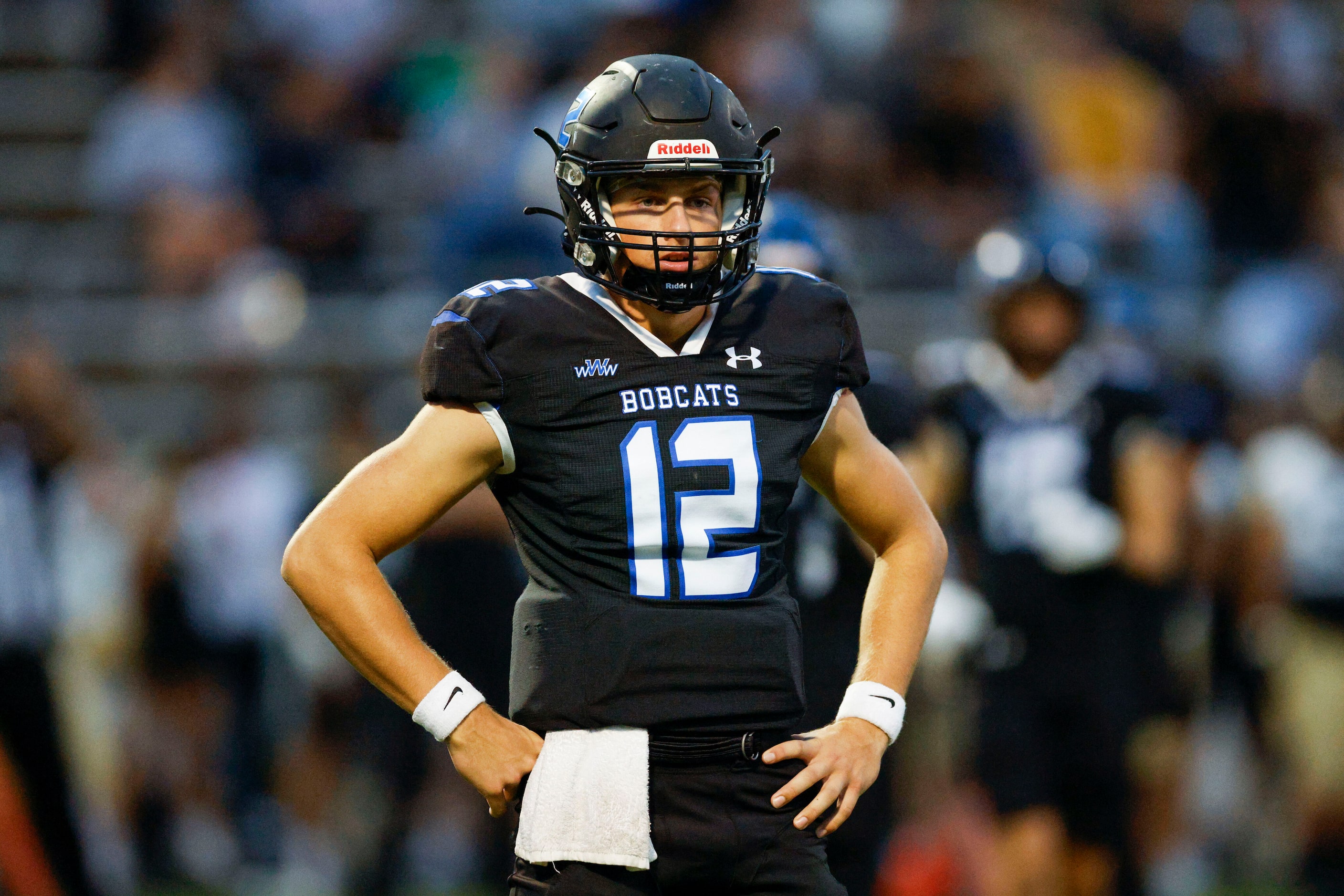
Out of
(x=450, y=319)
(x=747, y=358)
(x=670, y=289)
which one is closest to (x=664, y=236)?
(x=670, y=289)

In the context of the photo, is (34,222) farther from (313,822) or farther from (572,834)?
(572,834)

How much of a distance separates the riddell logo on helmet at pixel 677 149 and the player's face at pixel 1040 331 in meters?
3.16

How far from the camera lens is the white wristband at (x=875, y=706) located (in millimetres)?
3121

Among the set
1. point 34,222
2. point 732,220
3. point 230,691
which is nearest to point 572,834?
point 732,220

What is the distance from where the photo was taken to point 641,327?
312 cm

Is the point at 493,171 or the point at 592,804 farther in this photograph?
the point at 493,171

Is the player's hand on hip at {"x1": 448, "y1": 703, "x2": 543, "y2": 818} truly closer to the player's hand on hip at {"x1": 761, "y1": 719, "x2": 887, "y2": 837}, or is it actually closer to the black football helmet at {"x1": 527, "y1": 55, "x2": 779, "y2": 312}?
the player's hand on hip at {"x1": 761, "y1": 719, "x2": 887, "y2": 837}

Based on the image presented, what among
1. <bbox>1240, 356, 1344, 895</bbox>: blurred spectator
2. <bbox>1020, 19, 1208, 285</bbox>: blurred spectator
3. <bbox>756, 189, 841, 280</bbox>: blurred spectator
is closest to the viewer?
<bbox>756, 189, 841, 280</bbox>: blurred spectator

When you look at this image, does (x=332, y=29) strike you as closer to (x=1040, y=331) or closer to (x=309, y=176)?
(x=309, y=176)

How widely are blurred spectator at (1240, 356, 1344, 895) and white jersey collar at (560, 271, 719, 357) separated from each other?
17.9ft

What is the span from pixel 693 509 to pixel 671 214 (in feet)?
1.71

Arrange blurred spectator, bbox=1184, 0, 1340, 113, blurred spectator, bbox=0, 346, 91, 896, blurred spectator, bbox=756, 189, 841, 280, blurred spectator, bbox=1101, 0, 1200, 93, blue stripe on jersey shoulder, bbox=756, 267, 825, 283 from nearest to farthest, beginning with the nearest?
blue stripe on jersey shoulder, bbox=756, 267, 825, 283 < blurred spectator, bbox=756, 189, 841, 280 < blurred spectator, bbox=0, 346, 91, 896 < blurred spectator, bbox=1184, 0, 1340, 113 < blurred spectator, bbox=1101, 0, 1200, 93

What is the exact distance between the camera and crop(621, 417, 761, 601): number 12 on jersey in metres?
3.00

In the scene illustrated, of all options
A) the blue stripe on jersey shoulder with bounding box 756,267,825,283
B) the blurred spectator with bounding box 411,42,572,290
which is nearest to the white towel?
the blue stripe on jersey shoulder with bounding box 756,267,825,283
